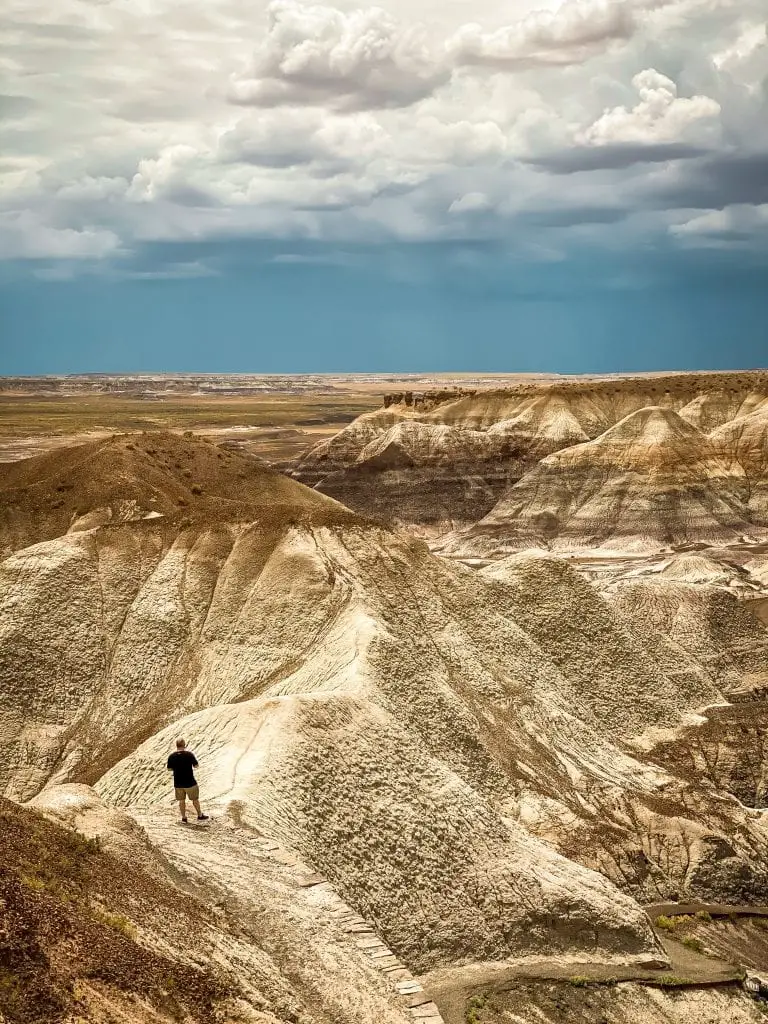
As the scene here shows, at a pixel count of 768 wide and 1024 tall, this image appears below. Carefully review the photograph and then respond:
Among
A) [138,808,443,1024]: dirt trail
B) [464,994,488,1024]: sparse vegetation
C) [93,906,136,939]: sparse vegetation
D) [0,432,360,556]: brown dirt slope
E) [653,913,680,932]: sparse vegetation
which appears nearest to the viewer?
[93,906,136,939]: sparse vegetation

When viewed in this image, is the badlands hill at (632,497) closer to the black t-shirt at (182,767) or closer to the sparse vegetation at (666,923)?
the sparse vegetation at (666,923)

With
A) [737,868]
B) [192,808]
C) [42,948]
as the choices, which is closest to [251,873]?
[192,808]

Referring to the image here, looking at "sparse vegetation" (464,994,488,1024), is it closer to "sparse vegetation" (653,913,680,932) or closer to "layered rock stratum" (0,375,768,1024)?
"layered rock stratum" (0,375,768,1024)

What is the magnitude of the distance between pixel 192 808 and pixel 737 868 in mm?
14315

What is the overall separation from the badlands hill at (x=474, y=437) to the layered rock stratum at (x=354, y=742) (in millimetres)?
31704

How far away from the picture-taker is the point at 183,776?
21.9m

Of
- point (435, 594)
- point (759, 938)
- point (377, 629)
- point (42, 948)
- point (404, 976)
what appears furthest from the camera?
point (435, 594)

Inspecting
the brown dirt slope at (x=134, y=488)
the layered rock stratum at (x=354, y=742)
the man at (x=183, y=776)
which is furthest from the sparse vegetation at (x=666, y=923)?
the brown dirt slope at (x=134, y=488)

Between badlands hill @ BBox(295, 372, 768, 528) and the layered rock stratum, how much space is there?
31704 millimetres

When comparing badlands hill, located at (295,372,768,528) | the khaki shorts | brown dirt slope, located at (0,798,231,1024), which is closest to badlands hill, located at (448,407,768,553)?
badlands hill, located at (295,372,768,528)

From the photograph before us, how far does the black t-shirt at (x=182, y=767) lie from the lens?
2167 centimetres

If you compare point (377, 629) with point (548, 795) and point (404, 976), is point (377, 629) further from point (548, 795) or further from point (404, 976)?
point (404, 976)

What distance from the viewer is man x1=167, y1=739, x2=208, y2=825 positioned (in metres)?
21.7

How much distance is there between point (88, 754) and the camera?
3114cm
